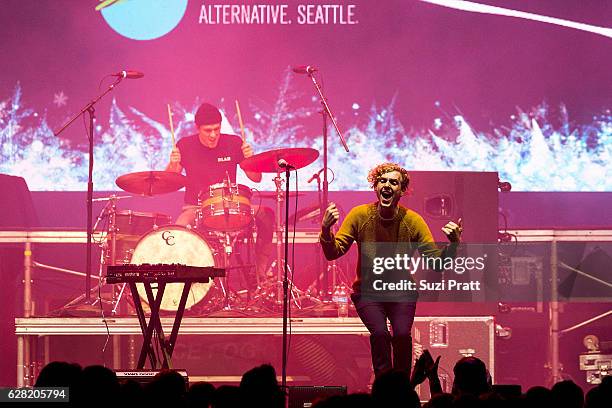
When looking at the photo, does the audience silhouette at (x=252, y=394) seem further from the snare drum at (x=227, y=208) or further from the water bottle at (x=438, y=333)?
the snare drum at (x=227, y=208)

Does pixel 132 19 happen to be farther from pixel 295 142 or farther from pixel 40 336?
pixel 40 336

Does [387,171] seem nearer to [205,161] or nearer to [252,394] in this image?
[252,394]

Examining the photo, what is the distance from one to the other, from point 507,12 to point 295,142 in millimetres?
3027

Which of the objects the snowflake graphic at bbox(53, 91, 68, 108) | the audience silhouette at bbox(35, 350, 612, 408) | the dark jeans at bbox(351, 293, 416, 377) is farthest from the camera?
the snowflake graphic at bbox(53, 91, 68, 108)

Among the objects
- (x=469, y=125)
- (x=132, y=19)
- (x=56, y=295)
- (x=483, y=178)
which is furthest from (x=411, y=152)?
(x=56, y=295)

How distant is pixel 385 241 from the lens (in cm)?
669

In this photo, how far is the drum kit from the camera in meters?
9.51

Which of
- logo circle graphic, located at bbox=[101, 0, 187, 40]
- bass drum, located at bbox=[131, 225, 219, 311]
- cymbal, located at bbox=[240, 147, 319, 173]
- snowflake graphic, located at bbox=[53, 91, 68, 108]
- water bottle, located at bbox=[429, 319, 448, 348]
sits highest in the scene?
logo circle graphic, located at bbox=[101, 0, 187, 40]

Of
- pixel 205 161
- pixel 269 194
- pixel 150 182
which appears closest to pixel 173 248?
pixel 150 182

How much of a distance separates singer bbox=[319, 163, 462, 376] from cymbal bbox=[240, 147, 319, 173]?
242 centimetres

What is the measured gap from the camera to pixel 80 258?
444 inches

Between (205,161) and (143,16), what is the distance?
192 cm

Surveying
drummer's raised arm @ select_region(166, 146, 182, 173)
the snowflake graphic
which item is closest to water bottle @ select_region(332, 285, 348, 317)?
drummer's raised arm @ select_region(166, 146, 182, 173)

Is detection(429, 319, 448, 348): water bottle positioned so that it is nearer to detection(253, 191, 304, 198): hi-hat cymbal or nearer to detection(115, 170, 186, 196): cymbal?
detection(253, 191, 304, 198): hi-hat cymbal
